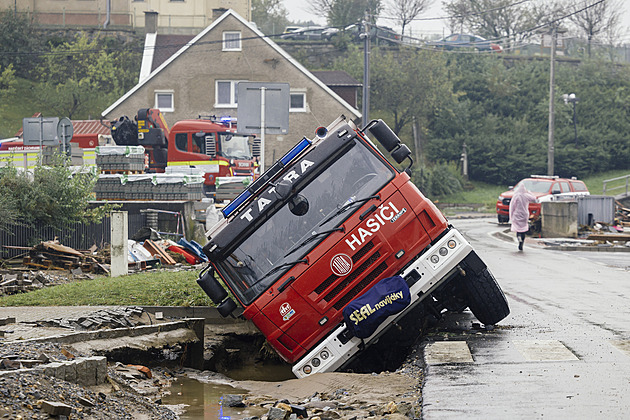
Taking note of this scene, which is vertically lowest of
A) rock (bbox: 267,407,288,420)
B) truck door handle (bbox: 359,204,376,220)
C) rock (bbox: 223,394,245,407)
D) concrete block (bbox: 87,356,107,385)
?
rock (bbox: 223,394,245,407)

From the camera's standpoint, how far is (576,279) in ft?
52.4

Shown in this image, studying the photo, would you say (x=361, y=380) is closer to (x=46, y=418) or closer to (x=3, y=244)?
(x=46, y=418)

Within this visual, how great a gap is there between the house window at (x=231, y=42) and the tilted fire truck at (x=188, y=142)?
545 inches

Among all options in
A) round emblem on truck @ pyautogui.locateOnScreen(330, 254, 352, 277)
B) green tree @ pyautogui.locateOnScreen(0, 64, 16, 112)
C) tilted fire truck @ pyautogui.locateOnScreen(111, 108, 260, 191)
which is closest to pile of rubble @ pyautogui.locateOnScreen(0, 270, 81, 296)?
round emblem on truck @ pyautogui.locateOnScreen(330, 254, 352, 277)

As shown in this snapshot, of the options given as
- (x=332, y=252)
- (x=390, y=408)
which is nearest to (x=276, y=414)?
(x=390, y=408)

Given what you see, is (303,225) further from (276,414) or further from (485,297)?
(276,414)

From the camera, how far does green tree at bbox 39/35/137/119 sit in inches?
2096

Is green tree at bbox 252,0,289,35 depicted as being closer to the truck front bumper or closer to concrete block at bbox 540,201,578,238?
concrete block at bbox 540,201,578,238

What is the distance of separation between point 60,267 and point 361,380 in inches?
462

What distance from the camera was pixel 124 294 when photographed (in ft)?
42.3

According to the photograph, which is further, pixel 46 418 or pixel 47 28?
pixel 47 28

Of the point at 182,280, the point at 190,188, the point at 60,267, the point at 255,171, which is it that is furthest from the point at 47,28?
the point at 182,280

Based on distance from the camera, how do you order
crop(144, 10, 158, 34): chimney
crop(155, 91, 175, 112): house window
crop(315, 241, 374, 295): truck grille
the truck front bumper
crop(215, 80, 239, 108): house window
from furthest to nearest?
crop(144, 10, 158, 34): chimney, crop(215, 80, 239, 108): house window, crop(155, 91, 175, 112): house window, crop(315, 241, 374, 295): truck grille, the truck front bumper

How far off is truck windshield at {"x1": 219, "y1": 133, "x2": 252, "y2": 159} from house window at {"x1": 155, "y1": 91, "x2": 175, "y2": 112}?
45.0 ft
